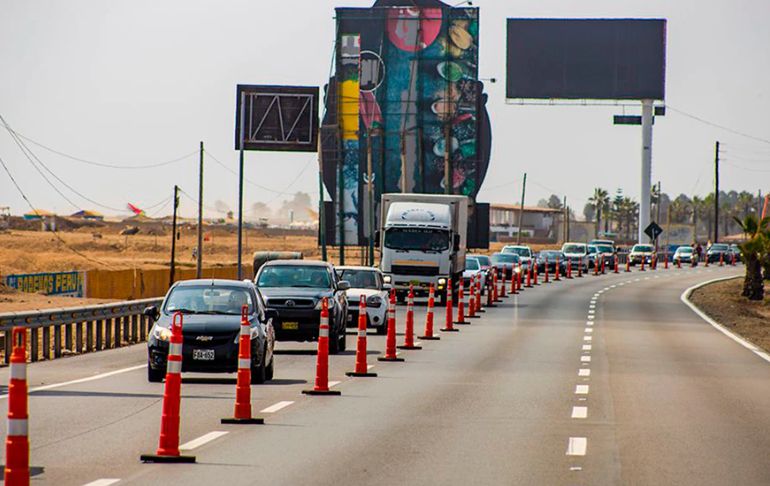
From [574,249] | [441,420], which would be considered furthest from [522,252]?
[441,420]

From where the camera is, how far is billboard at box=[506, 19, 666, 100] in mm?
95625

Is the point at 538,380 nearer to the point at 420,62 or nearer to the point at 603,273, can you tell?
the point at 420,62

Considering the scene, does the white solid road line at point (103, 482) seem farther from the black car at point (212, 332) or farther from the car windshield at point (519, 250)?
the car windshield at point (519, 250)

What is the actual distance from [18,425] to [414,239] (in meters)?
41.8

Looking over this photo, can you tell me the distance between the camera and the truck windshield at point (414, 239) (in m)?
50.8

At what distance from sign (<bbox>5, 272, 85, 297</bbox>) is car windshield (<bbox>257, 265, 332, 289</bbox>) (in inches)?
900

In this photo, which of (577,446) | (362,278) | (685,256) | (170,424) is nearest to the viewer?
(170,424)

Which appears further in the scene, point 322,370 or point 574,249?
point 574,249

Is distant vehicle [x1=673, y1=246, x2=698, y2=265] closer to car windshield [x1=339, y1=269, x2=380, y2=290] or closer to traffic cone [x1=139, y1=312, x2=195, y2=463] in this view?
car windshield [x1=339, y1=269, x2=380, y2=290]

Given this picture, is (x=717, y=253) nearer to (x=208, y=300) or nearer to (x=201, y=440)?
(x=208, y=300)

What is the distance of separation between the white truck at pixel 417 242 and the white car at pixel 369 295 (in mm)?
14159

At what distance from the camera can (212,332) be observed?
20.5m

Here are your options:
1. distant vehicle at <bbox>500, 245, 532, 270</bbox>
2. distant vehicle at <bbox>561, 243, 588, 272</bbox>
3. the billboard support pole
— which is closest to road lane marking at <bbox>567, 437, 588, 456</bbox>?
distant vehicle at <bbox>500, 245, 532, 270</bbox>

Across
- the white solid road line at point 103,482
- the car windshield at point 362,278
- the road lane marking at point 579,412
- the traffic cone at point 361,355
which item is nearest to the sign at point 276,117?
the car windshield at point 362,278
